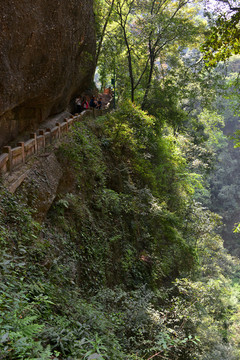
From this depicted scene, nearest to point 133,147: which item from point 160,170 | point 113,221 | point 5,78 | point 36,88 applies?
point 160,170

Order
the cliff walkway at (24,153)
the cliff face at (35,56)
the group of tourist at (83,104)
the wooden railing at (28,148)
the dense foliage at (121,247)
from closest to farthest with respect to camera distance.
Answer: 1. the dense foliage at (121,247)
2. the cliff walkway at (24,153)
3. the wooden railing at (28,148)
4. the cliff face at (35,56)
5. the group of tourist at (83,104)

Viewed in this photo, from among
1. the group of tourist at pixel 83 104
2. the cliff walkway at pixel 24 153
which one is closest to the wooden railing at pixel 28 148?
the cliff walkway at pixel 24 153

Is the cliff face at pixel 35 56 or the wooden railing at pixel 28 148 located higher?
the cliff face at pixel 35 56

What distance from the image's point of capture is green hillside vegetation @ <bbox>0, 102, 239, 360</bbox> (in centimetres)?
359

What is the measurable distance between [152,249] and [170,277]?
1.59 meters

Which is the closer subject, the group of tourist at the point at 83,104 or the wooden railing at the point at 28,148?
the wooden railing at the point at 28,148

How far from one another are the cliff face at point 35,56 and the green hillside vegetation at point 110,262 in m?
2.05

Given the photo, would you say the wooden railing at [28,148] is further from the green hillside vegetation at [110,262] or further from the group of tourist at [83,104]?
the group of tourist at [83,104]

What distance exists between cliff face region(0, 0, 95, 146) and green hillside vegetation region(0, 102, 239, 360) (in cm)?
205

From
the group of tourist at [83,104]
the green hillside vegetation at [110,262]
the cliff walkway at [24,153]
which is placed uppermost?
the group of tourist at [83,104]

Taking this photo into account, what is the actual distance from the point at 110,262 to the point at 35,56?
7574mm

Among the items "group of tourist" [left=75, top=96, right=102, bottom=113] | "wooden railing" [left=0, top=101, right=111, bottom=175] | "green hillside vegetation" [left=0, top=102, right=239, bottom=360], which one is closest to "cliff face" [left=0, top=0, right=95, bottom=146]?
"wooden railing" [left=0, top=101, right=111, bottom=175]

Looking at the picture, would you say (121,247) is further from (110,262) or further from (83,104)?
(83,104)

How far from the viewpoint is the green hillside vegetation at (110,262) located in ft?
11.8
